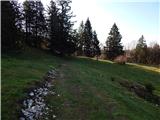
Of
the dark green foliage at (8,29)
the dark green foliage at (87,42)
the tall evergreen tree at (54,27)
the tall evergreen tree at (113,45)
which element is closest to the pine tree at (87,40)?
the dark green foliage at (87,42)

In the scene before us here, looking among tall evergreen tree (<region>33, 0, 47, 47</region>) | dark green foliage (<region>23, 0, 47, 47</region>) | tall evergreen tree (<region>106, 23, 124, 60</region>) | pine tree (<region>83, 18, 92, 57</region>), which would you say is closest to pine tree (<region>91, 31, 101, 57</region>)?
pine tree (<region>83, 18, 92, 57</region>)

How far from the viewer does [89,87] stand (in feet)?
89.1

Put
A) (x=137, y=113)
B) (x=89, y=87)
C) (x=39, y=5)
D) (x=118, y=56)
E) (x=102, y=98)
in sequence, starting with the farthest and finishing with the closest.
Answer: (x=118, y=56) < (x=39, y=5) < (x=89, y=87) < (x=102, y=98) < (x=137, y=113)

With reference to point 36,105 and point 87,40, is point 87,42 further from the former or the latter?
point 36,105

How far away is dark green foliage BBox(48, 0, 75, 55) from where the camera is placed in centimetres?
6341

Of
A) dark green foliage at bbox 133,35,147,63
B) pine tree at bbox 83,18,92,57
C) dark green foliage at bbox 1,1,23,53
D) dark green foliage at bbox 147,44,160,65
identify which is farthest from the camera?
dark green foliage at bbox 147,44,160,65

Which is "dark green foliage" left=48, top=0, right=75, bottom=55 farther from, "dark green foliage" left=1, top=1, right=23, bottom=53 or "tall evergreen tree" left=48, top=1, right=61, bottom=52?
"dark green foliage" left=1, top=1, right=23, bottom=53

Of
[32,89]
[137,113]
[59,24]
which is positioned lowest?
[137,113]

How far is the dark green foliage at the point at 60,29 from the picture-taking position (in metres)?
63.4

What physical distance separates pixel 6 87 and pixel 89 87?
9.96m

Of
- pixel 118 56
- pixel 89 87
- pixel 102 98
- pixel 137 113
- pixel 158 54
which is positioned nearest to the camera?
pixel 137 113

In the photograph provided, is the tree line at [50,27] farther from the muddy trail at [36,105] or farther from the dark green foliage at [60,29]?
the muddy trail at [36,105]

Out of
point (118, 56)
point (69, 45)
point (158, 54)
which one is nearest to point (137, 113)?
point (69, 45)

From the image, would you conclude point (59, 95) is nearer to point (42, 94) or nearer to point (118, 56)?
point (42, 94)
